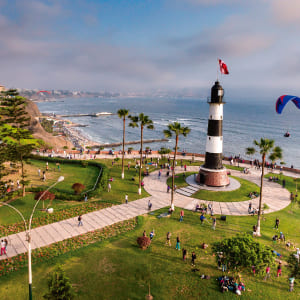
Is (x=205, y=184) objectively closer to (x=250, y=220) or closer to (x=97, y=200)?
(x=250, y=220)

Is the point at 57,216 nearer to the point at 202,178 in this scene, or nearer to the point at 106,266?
the point at 106,266

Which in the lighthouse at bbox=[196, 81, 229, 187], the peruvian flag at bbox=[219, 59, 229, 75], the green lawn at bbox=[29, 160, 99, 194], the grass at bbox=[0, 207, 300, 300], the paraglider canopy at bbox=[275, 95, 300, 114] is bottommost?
the grass at bbox=[0, 207, 300, 300]

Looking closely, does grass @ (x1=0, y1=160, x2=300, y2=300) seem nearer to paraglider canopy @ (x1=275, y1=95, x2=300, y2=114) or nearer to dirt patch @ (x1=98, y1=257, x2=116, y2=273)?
dirt patch @ (x1=98, y1=257, x2=116, y2=273)

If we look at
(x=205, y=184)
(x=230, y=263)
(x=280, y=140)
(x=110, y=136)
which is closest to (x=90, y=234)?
(x=230, y=263)

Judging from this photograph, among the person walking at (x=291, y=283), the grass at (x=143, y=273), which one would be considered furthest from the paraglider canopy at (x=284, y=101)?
the person walking at (x=291, y=283)

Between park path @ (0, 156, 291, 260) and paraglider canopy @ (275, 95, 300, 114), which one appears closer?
park path @ (0, 156, 291, 260)

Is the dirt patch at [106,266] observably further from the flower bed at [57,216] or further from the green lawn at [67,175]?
the green lawn at [67,175]

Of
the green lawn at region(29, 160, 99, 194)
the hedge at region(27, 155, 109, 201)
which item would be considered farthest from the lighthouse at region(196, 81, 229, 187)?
the green lawn at region(29, 160, 99, 194)

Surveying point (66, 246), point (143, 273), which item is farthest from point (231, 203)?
point (66, 246)
